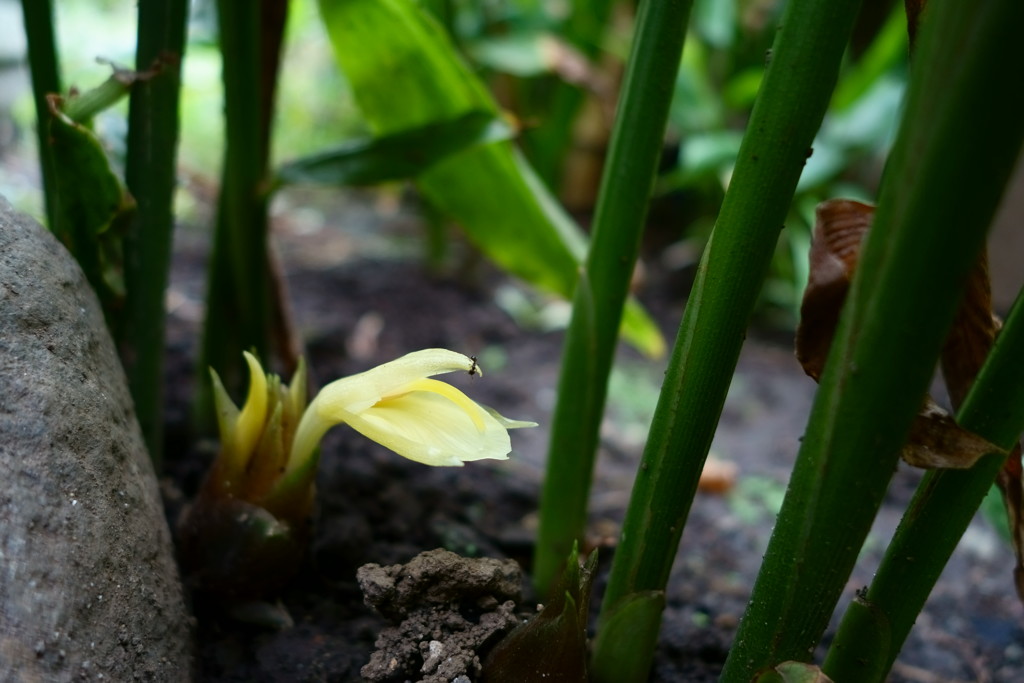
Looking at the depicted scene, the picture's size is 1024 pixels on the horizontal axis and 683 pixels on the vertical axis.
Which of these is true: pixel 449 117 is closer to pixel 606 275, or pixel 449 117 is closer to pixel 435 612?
pixel 606 275

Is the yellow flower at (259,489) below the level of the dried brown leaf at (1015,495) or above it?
below

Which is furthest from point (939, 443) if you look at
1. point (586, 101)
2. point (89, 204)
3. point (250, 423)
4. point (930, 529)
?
point (586, 101)

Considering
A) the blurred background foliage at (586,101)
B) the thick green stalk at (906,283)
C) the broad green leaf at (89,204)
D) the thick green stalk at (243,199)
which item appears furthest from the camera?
the blurred background foliage at (586,101)

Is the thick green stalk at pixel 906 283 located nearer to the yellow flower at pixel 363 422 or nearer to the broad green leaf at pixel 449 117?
the yellow flower at pixel 363 422

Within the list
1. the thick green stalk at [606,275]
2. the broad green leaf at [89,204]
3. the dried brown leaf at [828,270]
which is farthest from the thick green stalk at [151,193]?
the dried brown leaf at [828,270]

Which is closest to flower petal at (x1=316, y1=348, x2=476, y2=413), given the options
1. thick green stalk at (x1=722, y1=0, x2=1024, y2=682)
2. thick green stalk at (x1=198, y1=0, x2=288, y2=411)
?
thick green stalk at (x1=722, y1=0, x2=1024, y2=682)

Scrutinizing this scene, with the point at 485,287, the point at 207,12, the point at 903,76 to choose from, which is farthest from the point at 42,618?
Answer: the point at 903,76
